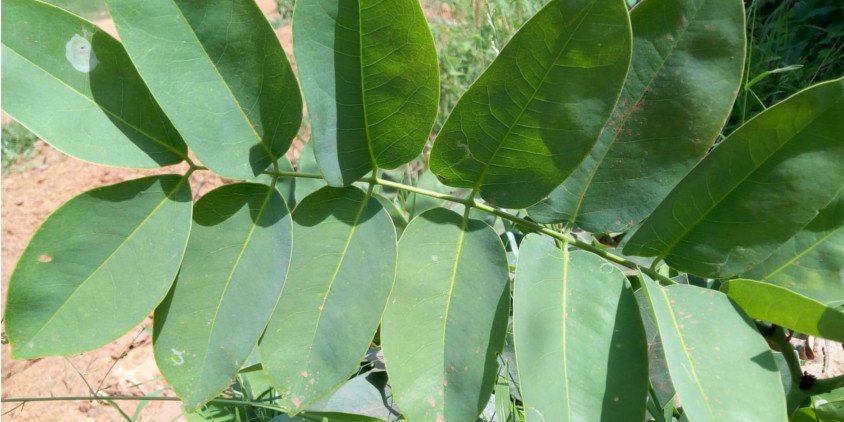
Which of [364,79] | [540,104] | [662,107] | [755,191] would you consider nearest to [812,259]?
[755,191]

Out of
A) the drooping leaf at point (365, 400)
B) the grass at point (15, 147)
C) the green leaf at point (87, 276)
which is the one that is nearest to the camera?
the green leaf at point (87, 276)


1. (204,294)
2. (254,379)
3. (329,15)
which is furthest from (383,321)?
(254,379)

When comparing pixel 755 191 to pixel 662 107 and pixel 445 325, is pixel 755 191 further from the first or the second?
pixel 445 325

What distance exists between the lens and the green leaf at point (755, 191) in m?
0.70

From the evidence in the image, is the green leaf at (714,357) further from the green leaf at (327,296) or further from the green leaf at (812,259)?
the green leaf at (327,296)

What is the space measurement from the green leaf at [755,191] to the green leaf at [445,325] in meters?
0.21

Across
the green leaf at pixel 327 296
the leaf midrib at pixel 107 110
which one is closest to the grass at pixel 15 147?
the leaf midrib at pixel 107 110

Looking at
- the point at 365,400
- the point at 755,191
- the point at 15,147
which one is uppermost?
the point at 755,191

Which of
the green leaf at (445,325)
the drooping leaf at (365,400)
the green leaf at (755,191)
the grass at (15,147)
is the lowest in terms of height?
the grass at (15,147)

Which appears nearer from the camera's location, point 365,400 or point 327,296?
point 327,296

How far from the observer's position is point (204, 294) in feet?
2.63

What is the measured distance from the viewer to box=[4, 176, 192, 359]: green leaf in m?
0.75

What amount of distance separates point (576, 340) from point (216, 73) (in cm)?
56

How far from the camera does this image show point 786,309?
692mm
